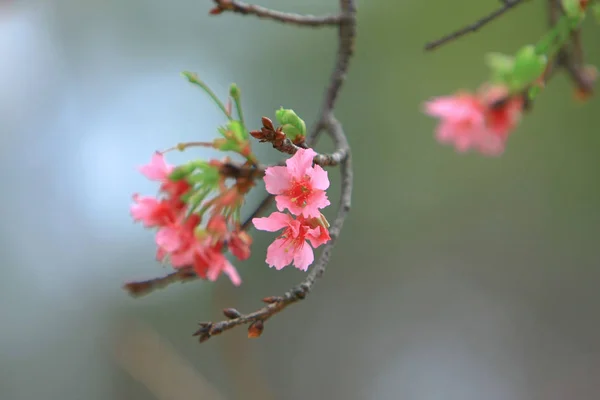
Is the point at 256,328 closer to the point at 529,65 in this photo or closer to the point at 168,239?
the point at 168,239

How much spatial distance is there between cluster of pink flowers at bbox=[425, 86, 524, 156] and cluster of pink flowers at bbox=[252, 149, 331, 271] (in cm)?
52

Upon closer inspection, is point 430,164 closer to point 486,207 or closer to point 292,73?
point 486,207

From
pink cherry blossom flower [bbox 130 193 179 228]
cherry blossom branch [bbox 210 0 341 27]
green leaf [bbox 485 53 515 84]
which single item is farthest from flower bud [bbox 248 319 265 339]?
green leaf [bbox 485 53 515 84]

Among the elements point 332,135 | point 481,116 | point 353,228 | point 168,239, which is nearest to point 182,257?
point 168,239

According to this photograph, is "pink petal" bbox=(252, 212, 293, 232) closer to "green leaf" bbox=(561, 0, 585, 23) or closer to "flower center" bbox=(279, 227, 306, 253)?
"flower center" bbox=(279, 227, 306, 253)

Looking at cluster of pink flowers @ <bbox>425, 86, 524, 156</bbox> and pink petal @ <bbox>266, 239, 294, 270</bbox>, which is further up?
pink petal @ <bbox>266, 239, 294, 270</bbox>

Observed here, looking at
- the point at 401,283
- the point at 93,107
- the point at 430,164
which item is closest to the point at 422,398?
the point at 401,283

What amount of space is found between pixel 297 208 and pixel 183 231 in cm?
9

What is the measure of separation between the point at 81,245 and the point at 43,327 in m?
0.52

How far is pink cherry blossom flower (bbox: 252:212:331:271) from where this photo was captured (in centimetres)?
44

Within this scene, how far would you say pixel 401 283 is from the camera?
9.14 ft

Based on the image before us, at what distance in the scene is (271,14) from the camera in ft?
2.02

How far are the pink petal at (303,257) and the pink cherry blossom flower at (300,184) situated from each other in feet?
0.12

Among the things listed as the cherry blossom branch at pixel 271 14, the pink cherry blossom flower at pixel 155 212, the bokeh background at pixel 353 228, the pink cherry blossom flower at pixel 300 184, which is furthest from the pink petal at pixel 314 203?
the bokeh background at pixel 353 228
